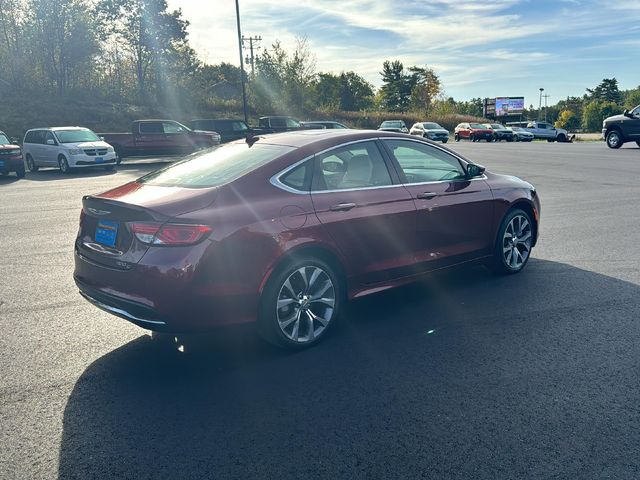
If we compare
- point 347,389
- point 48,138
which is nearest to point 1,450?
point 347,389

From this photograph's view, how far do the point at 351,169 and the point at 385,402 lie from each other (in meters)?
2.10

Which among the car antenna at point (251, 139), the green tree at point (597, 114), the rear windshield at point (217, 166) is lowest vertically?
the rear windshield at point (217, 166)

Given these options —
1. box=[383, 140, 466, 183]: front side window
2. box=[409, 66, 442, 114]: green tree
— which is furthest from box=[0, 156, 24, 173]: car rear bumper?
box=[409, 66, 442, 114]: green tree

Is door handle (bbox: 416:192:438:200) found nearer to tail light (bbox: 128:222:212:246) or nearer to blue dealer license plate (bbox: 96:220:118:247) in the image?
tail light (bbox: 128:222:212:246)

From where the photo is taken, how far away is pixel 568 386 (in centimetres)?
355

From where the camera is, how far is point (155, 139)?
81.0 feet

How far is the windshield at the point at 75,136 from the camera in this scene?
2011cm

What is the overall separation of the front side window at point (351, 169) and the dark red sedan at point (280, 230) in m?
0.01

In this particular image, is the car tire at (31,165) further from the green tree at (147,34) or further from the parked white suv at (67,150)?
the green tree at (147,34)

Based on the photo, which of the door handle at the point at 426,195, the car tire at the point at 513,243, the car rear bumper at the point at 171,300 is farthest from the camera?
the car tire at the point at 513,243

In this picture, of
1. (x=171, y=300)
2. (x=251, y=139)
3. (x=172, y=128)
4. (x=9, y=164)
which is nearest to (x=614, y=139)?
(x=172, y=128)

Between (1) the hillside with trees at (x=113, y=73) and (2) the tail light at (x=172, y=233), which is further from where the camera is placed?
(1) the hillside with trees at (x=113, y=73)

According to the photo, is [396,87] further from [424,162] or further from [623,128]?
[424,162]

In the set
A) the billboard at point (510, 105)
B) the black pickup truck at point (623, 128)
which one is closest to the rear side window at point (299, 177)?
the black pickup truck at point (623, 128)
